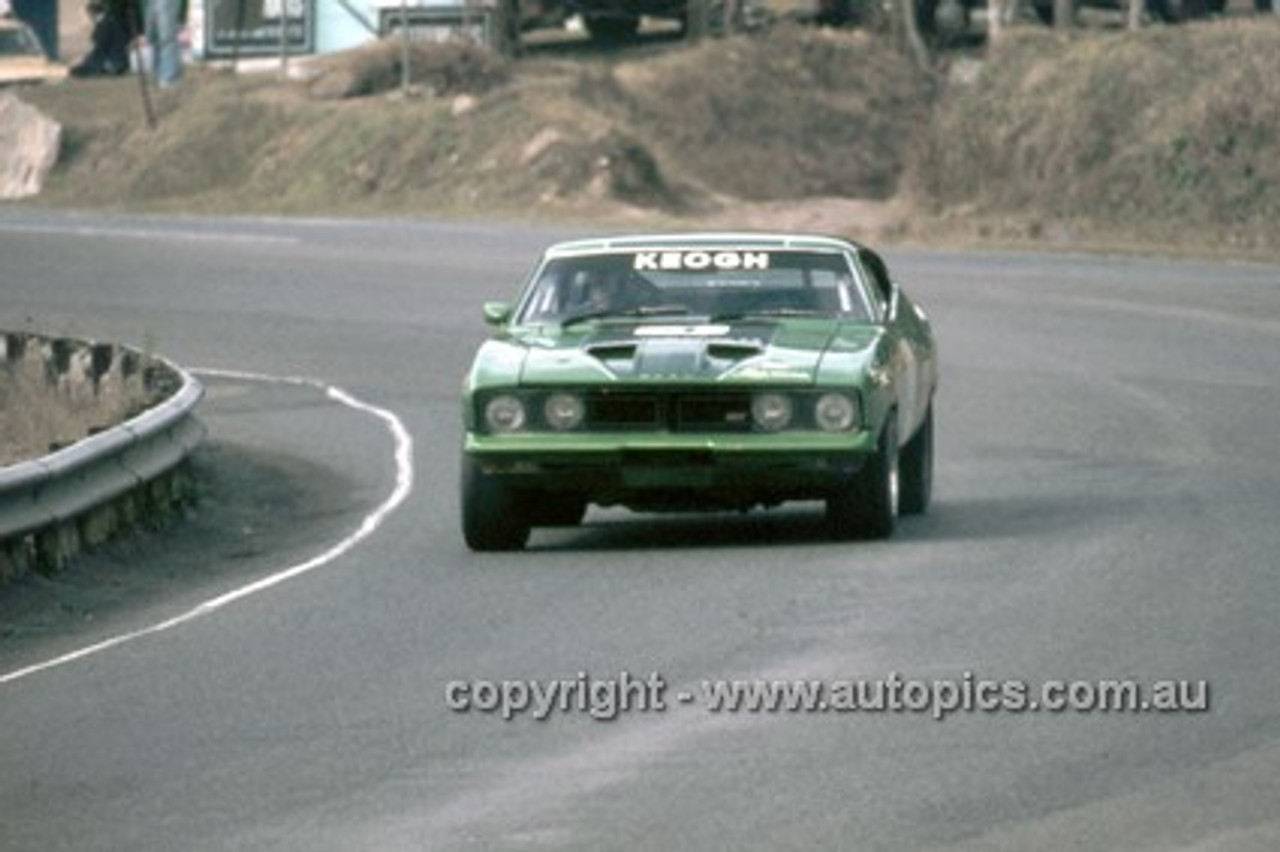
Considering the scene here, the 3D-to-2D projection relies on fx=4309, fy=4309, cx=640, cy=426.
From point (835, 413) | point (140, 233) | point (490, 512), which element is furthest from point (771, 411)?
point (140, 233)

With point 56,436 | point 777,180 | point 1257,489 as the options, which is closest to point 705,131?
point 777,180

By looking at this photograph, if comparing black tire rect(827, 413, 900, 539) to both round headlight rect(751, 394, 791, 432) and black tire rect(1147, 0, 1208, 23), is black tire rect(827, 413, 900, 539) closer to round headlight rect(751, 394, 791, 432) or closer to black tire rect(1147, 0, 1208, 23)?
round headlight rect(751, 394, 791, 432)

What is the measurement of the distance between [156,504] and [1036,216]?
94.4ft

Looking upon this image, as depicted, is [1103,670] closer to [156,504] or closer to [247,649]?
[247,649]

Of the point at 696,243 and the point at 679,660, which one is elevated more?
the point at 679,660

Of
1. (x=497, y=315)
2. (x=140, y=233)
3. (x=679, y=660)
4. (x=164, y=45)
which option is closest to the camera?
(x=679, y=660)

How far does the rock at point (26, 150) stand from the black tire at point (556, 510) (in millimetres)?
39040

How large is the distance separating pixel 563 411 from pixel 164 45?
4538 centimetres

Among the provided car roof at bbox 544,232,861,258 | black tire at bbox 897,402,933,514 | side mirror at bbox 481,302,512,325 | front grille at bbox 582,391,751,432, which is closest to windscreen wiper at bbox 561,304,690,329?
side mirror at bbox 481,302,512,325

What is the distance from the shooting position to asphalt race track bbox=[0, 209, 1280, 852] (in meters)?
10.5

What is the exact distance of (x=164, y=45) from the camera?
61844 millimetres

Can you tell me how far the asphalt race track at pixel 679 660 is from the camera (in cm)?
1052

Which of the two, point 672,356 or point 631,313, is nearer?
point 672,356

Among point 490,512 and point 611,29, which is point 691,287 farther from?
point 611,29
